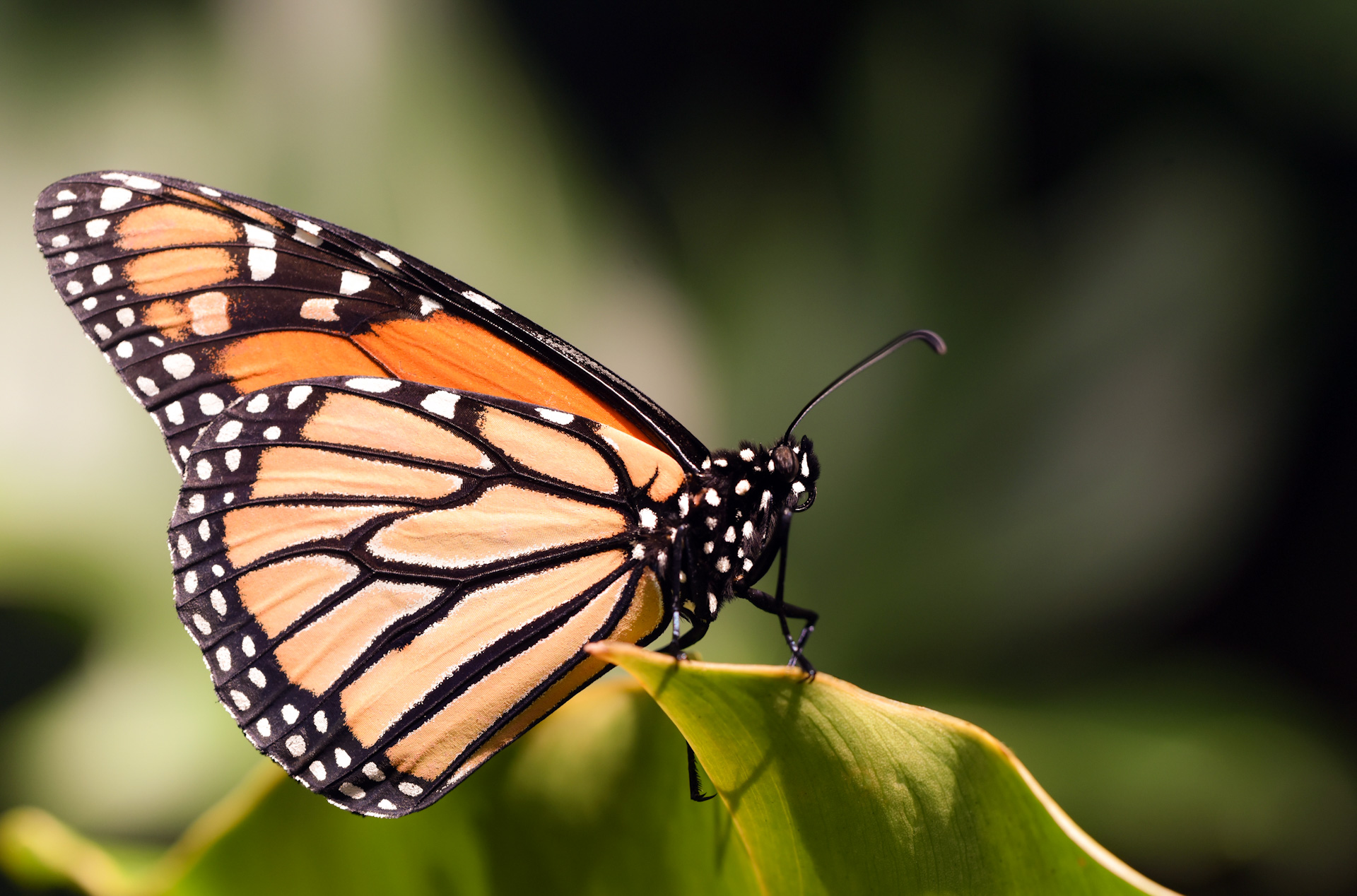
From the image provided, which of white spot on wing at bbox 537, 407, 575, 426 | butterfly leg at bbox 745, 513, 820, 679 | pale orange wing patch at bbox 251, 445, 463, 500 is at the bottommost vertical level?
butterfly leg at bbox 745, 513, 820, 679

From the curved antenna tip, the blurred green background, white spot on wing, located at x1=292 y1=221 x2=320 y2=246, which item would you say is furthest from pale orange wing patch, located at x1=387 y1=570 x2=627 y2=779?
the blurred green background

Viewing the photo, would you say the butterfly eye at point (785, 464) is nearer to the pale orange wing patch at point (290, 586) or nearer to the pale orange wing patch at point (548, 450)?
the pale orange wing patch at point (548, 450)

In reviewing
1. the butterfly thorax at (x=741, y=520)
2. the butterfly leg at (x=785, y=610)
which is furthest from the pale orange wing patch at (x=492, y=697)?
the butterfly leg at (x=785, y=610)

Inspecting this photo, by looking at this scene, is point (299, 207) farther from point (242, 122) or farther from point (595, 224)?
point (595, 224)

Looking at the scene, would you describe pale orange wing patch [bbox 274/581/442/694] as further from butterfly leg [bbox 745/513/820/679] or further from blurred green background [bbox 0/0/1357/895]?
blurred green background [bbox 0/0/1357/895]

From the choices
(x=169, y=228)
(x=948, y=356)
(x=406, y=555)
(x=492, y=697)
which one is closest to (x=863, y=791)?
(x=492, y=697)

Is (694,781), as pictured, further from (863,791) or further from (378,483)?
(378,483)

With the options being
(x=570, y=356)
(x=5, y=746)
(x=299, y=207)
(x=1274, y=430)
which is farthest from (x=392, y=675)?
(x=1274, y=430)
